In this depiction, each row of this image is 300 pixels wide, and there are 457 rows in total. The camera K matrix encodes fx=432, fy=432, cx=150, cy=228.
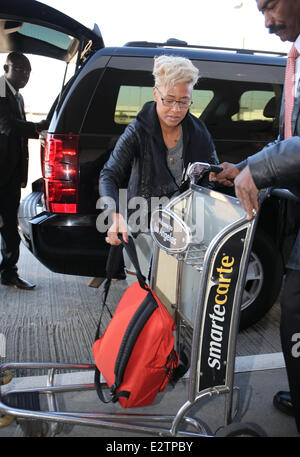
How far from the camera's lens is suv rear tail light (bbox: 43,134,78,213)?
3055mm

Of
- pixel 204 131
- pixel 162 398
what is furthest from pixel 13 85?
pixel 162 398

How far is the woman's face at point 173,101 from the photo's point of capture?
7.57ft

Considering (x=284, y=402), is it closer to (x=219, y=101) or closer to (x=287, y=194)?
(x=287, y=194)

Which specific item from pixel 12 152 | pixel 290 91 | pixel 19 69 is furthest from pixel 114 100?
pixel 290 91

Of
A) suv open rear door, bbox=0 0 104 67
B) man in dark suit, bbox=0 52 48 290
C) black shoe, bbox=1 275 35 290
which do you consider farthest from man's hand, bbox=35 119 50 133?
black shoe, bbox=1 275 35 290

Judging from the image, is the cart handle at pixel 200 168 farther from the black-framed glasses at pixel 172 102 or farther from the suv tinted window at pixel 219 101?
the suv tinted window at pixel 219 101

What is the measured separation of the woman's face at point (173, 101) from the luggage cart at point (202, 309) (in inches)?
20.9

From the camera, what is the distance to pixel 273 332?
3.38 meters

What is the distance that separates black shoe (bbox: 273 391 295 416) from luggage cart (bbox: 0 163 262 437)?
0.60 m

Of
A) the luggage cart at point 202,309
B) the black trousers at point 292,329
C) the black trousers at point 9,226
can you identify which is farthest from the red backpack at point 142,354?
the black trousers at point 9,226

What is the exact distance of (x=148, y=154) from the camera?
8.16 ft

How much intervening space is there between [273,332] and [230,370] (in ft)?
5.48
